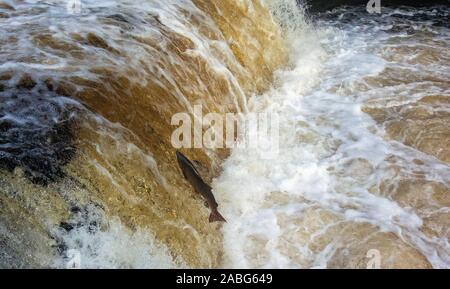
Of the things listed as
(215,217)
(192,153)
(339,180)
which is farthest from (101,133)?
(339,180)

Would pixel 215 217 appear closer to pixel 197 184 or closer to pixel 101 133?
pixel 197 184

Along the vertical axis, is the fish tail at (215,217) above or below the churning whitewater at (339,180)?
above

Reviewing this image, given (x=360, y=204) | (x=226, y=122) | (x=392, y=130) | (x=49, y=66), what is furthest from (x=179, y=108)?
(x=392, y=130)

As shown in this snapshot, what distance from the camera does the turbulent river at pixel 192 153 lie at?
3.24 m

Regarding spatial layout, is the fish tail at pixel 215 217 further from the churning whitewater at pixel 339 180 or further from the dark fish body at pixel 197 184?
the churning whitewater at pixel 339 180

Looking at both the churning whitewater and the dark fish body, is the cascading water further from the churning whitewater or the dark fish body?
the churning whitewater

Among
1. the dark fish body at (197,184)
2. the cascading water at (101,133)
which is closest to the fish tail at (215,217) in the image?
the dark fish body at (197,184)

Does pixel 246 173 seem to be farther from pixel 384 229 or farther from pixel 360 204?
pixel 384 229

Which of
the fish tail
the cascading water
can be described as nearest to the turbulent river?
the cascading water

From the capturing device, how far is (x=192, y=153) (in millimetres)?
4465

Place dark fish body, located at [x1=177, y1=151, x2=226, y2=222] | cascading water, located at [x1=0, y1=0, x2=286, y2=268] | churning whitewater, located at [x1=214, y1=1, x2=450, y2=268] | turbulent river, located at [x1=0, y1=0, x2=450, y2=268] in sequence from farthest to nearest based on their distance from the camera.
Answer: churning whitewater, located at [x1=214, y1=1, x2=450, y2=268], dark fish body, located at [x1=177, y1=151, x2=226, y2=222], turbulent river, located at [x1=0, y1=0, x2=450, y2=268], cascading water, located at [x1=0, y1=0, x2=286, y2=268]

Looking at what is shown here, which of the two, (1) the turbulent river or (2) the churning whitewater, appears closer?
(1) the turbulent river

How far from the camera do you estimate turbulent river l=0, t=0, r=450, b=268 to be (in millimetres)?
3236

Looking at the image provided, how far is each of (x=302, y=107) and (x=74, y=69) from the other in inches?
128
